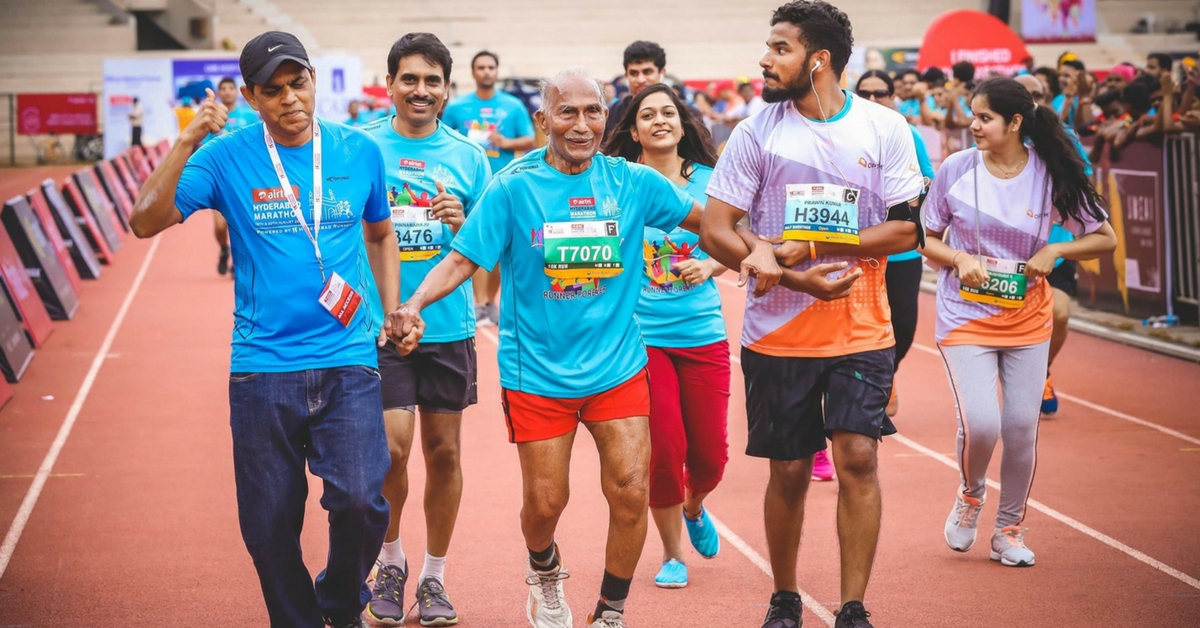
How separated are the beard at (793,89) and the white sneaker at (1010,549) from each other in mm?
2456

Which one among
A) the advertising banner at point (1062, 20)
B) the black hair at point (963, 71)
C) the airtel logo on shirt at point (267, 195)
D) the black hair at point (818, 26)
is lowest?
the airtel logo on shirt at point (267, 195)

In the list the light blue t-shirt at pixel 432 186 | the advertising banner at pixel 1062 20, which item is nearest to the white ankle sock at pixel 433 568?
the light blue t-shirt at pixel 432 186

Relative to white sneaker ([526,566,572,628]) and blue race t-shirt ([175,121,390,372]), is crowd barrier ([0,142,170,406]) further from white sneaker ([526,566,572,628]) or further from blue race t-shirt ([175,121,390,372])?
white sneaker ([526,566,572,628])

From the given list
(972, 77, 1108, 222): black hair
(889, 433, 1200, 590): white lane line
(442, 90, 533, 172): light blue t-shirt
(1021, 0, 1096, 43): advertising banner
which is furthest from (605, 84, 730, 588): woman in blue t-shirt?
(1021, 0, 1096, 43): advertising banner

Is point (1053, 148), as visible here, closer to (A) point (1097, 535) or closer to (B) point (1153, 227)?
(A) point (1097, 535)

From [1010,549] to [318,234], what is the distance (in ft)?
11.6

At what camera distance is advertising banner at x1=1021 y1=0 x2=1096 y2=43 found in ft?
144

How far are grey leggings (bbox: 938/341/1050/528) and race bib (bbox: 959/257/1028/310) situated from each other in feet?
0.69

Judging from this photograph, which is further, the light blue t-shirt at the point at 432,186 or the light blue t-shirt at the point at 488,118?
the light blue t-shirt at the point at 488,118

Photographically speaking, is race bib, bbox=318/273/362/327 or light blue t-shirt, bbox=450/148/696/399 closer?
race bib, bbox=318/273/362/327

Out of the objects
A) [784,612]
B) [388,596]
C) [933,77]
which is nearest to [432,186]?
[388,596]

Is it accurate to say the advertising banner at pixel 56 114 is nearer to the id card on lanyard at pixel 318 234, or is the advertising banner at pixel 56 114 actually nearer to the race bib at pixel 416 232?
the race bib at pixel 416 232

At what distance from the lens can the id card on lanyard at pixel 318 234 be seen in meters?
4.45

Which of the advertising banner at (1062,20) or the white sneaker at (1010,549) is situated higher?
the advertising banner at (1062,20)
